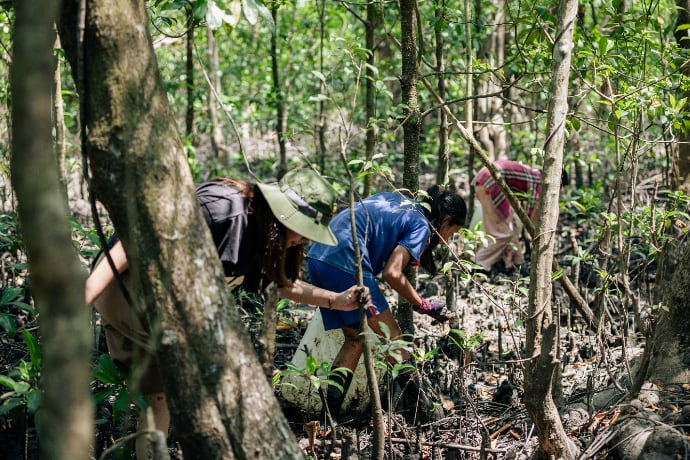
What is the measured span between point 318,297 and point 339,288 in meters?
0.58

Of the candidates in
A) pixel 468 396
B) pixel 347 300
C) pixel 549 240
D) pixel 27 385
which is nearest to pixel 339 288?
pixel 347 300

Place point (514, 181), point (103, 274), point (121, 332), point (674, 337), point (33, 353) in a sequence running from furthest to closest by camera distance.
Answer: point (514, 181) → point (674, 337) → point (121, 332) → point (33, 353) → point (103, 274)

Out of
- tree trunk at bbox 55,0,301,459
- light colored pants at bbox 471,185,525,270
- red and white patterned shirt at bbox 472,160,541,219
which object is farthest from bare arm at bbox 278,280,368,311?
light colored pants at bbox 471,185,525,270

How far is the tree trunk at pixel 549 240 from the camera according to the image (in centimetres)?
294

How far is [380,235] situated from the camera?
13.2 ft

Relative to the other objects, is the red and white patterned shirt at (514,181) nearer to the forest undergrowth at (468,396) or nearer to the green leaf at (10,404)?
the forest undergrowth at (468,396)

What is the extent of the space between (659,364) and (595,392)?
18.3 inches

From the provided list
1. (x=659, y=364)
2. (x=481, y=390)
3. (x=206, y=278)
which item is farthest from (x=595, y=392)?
(x=206, y=278)

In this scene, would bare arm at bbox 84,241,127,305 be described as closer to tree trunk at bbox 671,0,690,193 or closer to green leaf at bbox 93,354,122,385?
green leaf at bbox 93,354,122,385

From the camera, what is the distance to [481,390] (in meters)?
4.39

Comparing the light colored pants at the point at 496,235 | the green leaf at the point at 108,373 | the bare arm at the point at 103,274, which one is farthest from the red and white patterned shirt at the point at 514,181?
the bare arm at the point at 103,274

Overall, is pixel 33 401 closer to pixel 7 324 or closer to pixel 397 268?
pixel 7 324

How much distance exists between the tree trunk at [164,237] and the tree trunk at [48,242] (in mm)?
643

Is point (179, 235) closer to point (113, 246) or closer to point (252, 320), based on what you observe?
point (113, 246)
